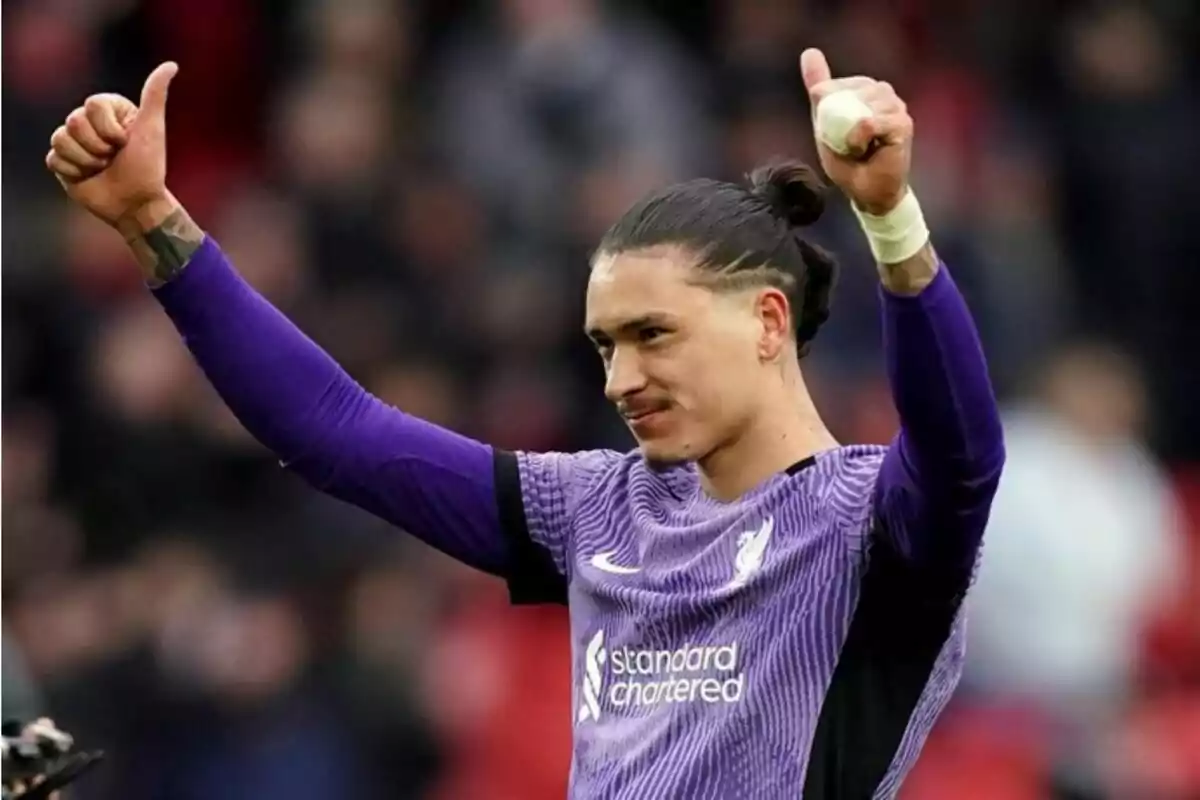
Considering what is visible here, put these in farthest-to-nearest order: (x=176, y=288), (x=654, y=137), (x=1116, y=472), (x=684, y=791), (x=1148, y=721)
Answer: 1. (x=654, y=137)
2. (x=1116, y=472)
3. (x=1148, y=721)
4. (x=176, y=288)
5. (x=684, y=791)

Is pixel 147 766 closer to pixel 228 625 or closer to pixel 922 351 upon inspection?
pixel 228 625

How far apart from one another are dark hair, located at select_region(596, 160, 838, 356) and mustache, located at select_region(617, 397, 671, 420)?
14 cm

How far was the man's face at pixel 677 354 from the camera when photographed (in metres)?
3.01

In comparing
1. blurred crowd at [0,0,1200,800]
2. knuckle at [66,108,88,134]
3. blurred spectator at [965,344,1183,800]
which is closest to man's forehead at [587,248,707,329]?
knuckle at [66,108,88,134]

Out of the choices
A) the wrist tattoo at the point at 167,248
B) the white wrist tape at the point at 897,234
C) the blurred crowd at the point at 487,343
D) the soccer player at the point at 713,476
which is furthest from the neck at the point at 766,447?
the blurred crowd at the point at 487,343

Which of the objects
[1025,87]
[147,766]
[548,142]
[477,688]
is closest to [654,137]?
[548,142]

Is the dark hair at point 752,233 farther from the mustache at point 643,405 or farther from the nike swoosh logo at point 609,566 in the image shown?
the nike swoosh logo at point 609,566

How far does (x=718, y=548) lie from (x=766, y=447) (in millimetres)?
125

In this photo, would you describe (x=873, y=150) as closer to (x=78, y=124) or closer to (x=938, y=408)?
(x=938, y=408)

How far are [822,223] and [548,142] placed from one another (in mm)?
879

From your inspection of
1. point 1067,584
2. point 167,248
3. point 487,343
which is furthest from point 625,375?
point 487,343

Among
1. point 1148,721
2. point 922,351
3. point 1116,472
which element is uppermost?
point 922,351

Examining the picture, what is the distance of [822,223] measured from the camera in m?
6.39

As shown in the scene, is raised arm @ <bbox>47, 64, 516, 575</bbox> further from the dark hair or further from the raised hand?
the raised hand
